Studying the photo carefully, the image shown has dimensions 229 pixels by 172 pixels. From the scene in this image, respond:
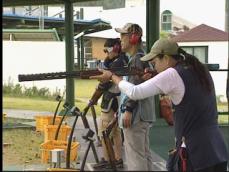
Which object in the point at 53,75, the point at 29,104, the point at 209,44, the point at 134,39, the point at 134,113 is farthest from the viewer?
the point at 29,104

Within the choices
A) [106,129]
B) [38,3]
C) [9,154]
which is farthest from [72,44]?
[106,129]

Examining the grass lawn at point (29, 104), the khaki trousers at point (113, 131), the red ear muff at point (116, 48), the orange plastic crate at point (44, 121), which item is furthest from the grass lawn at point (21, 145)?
the grass lawn at point (29, 104)

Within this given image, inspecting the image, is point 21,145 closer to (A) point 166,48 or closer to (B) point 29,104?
(A) point 166,48

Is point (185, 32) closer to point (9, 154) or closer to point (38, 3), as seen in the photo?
point (38, 3)

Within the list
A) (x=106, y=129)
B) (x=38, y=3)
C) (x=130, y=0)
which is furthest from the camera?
(x=38, y=3)

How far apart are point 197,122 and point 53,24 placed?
12196 mm

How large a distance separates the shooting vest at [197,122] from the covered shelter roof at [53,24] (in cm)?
868

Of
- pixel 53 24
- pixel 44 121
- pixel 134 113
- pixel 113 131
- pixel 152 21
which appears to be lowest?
pixel 44 121

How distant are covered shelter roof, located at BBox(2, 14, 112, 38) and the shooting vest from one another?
8.68m

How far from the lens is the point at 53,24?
47.9ft

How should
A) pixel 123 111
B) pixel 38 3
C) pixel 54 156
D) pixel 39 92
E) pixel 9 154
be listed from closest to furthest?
pixel 54 156
pixel 123 111
pixel 9 154
pixel 38 3
pixel 39 92

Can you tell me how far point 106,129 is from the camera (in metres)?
5.04

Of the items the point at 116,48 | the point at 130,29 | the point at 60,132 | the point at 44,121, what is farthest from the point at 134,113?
the point at 44,121

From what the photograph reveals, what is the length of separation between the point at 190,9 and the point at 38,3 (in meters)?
3.57
